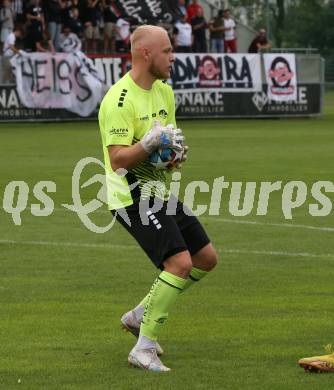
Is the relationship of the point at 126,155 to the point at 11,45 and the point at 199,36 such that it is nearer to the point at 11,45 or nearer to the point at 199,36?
the point at 11,45

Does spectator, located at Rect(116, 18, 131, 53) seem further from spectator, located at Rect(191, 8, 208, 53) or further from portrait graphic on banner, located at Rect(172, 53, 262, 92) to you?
portrait graphic on banner, located at Rect(172, 53, 262, 92)

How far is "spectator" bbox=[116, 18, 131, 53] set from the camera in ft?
128

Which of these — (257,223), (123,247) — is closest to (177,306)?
(123,247)

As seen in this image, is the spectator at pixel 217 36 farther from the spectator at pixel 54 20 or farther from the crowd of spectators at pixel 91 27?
the spectator at pixel 54 20

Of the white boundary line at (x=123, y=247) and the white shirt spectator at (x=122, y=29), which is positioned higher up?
the white boundary line at (x=123, y=247)

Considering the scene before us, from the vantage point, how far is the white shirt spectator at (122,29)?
129 ft

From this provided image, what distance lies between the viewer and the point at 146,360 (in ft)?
24.8

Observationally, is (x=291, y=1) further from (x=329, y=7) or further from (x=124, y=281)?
(x=124, y=281)

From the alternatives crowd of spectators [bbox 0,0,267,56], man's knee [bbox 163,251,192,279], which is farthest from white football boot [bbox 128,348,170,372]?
crowd of spectators [bbox 0,0,267,56]

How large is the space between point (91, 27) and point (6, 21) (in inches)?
117

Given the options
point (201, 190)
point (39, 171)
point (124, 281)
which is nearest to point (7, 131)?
point (39, 171)

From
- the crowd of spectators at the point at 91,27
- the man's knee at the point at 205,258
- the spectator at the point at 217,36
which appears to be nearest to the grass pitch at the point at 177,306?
the man's knee at the point at 205,258

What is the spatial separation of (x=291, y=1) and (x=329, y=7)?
12840 mm

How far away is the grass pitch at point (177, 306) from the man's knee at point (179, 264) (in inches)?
24.0
